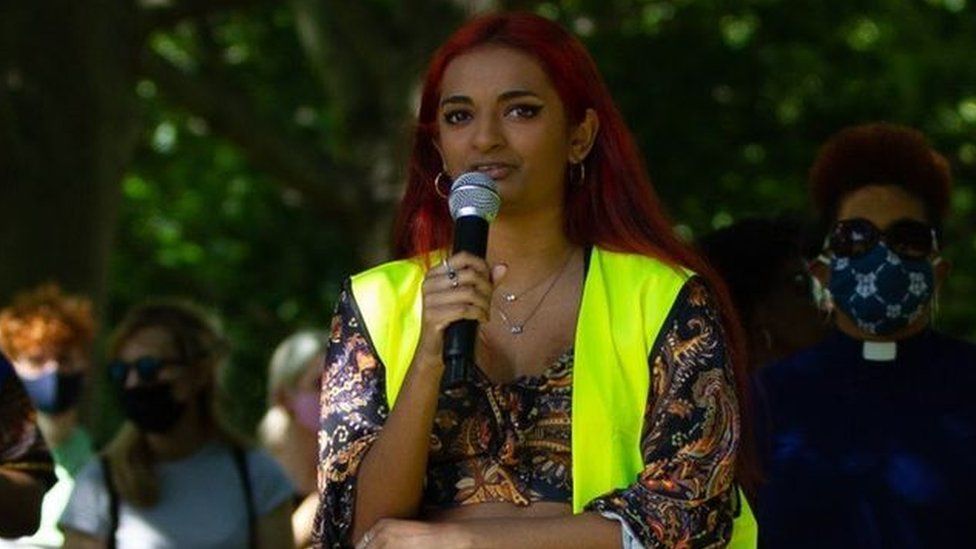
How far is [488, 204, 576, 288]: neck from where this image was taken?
528 cm

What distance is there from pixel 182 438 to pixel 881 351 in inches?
103

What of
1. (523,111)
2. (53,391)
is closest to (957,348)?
(523,111)

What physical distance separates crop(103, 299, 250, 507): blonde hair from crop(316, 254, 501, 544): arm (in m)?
3.36

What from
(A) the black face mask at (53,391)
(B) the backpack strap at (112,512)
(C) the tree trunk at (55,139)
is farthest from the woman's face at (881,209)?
(C) the tree trunk at (55,139)

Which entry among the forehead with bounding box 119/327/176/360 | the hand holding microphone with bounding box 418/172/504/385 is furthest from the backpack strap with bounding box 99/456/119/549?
the hand holding microphone with bounding box 418/172/504/385

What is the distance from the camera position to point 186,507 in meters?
8.47

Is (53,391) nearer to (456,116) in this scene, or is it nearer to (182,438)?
(182,438)

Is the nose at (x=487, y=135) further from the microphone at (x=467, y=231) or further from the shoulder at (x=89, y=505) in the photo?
the shoulder at (x=89, y=505)

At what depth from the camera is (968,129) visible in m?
17.7

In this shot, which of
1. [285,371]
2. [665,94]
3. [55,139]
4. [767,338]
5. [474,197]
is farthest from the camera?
[665,94]

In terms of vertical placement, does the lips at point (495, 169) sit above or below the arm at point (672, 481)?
above

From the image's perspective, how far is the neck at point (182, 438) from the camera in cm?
870

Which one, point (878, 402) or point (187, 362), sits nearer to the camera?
point (878, 402)

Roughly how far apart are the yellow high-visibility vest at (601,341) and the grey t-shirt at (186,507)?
326 cm
